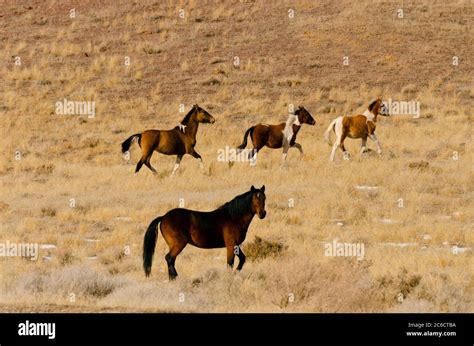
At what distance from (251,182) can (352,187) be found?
2.62 metres

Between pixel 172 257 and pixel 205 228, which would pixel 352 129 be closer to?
pixel 205 228

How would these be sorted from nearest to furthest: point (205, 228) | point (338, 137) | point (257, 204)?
point (205, 228) → point (257, 204) → point (338, 137)

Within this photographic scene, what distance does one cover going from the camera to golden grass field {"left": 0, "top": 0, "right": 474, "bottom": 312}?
680 inches

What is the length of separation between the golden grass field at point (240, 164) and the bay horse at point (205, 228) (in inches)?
18.9

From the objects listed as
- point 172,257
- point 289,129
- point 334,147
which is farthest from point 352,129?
point 172,257

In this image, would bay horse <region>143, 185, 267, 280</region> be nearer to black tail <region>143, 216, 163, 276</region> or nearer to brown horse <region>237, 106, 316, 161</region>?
black tail <region>143, 216, 163, 276</region>

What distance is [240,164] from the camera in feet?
104

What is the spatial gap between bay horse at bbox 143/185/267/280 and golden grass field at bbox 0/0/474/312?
48 cm

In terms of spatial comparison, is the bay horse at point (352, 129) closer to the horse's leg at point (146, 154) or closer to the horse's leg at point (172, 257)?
the horse's leg at point (146, 154)

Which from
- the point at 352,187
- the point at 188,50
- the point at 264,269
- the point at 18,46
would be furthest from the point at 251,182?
the point at 18,46

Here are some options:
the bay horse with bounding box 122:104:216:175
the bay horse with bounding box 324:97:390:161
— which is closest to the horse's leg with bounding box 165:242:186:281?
the bay horse with bounding box 122:104:216:175

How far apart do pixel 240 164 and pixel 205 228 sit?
46.6ft

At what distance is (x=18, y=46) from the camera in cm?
5234
